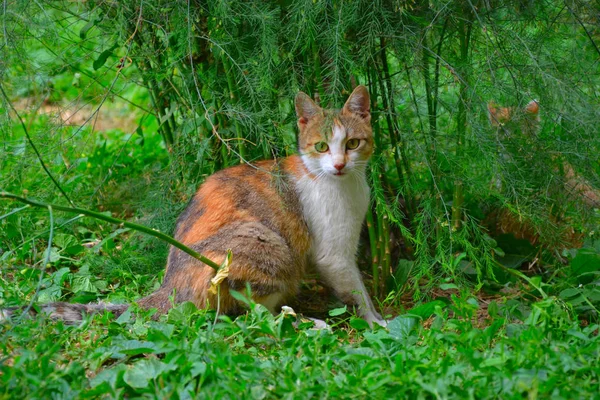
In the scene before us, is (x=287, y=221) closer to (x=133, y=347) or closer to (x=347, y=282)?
(x=347, y=282)

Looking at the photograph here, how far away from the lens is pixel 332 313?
4.14 meters

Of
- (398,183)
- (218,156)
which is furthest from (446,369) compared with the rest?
(218,156)

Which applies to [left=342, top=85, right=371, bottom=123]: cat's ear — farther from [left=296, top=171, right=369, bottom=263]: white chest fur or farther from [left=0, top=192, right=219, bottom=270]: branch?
[left=0, top=192, right=219, bottom=270]: branch

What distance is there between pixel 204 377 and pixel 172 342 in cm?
28

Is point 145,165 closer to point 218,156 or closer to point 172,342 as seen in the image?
point 218,156

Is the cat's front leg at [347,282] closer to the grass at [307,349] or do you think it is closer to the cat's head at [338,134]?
the grass at [307,349]

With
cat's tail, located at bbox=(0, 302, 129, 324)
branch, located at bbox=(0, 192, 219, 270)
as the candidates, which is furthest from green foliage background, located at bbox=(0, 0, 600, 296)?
cat's tail, located at bbox=(0, 302, 129, 324)

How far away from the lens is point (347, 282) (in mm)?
4723

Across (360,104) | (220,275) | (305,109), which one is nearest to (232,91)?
(305,109)

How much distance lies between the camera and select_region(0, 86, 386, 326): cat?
4.36m

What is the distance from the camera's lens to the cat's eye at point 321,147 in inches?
180

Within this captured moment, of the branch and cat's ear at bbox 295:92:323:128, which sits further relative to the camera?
cat's ear at bbox 295:92:323:128

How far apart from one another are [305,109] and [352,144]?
0.37 m

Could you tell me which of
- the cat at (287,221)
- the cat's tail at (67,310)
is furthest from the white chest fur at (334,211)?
the cat's tail at (67,310)
